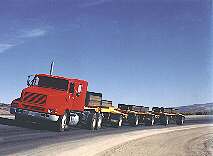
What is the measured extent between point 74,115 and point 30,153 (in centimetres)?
870

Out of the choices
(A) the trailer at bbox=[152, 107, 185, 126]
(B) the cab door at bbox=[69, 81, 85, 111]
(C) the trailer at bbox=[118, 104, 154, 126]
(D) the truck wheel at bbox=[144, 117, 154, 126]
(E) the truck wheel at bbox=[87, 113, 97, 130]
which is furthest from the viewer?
(A) the trailer at bbox=[152, 107, 185, 126]

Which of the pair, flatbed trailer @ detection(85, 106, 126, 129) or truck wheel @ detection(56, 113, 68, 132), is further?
flatbed trailer @ detection(85, 106, 126, 129)

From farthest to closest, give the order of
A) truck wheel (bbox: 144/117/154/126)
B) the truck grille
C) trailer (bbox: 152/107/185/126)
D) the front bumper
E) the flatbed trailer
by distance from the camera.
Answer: trailer (bbox: 152/107/185/126), truck wheel (bbox: 144/117/154/126), the flatbed trailer, the truck grille, the front bumper

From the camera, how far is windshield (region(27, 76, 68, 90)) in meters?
18.8

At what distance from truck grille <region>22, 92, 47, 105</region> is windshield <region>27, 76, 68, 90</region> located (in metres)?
1.04

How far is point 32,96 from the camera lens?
1791 centimetres

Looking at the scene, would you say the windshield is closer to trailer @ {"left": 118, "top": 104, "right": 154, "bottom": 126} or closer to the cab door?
the cab door

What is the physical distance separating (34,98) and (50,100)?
2.75ft

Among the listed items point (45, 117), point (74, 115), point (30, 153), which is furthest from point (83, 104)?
point (30, 153)

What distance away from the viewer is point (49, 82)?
18938mm

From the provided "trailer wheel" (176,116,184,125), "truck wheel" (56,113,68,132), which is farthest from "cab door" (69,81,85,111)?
"trailer wheel" (176,116,184,125)

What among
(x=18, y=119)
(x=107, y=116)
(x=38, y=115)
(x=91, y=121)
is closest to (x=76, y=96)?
(x=91, y=121)

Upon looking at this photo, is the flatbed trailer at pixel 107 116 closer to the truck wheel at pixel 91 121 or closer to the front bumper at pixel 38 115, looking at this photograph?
the truck wheel at pixel 91 121

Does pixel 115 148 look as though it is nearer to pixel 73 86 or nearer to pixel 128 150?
pixel 128 150
